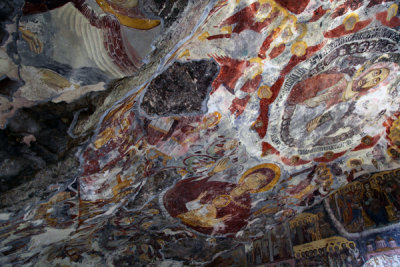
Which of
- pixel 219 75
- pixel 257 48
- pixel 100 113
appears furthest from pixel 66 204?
pixel 257 48

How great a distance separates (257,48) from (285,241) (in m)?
5.44

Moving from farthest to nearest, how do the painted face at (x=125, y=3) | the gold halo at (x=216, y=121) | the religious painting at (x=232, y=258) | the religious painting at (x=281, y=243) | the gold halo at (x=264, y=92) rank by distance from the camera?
the religious painting at (x=232, y=258) < the religious painting at (x=281, y=243) < the gold halo at (x=216, y=121) < the gold halo at (x=264, y=92) < the painted face at (x=125, y=3)

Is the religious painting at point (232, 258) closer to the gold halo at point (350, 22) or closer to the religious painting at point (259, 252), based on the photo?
the religious painting at point (259, 252)

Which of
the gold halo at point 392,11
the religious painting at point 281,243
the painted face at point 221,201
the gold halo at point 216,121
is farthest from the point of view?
the religious painting at point 281,243

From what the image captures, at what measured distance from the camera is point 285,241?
303 inches

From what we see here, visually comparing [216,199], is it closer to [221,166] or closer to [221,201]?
[221,201]

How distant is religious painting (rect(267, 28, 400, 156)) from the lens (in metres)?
4.32

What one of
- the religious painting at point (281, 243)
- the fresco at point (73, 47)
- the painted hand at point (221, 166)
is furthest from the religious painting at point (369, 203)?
the fresco at point (73, 47)

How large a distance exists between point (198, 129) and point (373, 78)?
112 inches

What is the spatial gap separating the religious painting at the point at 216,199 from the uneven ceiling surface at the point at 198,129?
0.04 m

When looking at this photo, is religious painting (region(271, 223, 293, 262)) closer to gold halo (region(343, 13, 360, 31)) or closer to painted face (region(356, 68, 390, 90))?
painted face (region(356, 68, 390, 90))

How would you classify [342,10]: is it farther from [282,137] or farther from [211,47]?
[282,137]

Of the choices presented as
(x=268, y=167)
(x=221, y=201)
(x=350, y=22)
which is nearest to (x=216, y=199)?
(x=221, y=201)

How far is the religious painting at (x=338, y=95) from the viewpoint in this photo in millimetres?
4324
